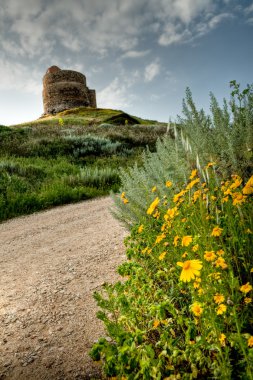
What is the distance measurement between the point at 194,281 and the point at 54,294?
1536mm

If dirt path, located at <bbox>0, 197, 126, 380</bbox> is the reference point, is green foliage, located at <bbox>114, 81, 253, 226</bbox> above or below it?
above

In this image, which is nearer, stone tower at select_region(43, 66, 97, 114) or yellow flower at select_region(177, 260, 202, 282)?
yellow flower at select_region(177, 260, 202, 282)

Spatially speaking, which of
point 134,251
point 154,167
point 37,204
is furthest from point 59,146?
point 134,251

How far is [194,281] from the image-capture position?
1723 mm

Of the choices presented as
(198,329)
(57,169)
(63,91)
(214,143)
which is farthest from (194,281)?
(63,91)

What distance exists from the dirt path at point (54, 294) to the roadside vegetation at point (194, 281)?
0.23 m

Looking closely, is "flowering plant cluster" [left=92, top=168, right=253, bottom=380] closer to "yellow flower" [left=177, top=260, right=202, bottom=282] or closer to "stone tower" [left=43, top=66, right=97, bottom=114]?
"yellow flower" [left=177, top=260, right=202, bottom=282]

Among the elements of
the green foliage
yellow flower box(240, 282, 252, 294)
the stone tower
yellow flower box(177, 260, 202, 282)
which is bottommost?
yellow flower box(240, 282, 252, 294)

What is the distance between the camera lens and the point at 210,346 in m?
1.40

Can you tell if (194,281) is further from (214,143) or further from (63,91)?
(63,91)

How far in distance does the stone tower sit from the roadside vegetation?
155ft

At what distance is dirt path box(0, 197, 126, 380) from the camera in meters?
1.87

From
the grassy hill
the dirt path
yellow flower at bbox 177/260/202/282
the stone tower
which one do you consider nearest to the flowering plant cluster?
yellow flower at bbox 177/260/202/282

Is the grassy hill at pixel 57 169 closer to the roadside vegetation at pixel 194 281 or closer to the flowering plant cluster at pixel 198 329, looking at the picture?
the roadside vegetation at pixel 194 281
